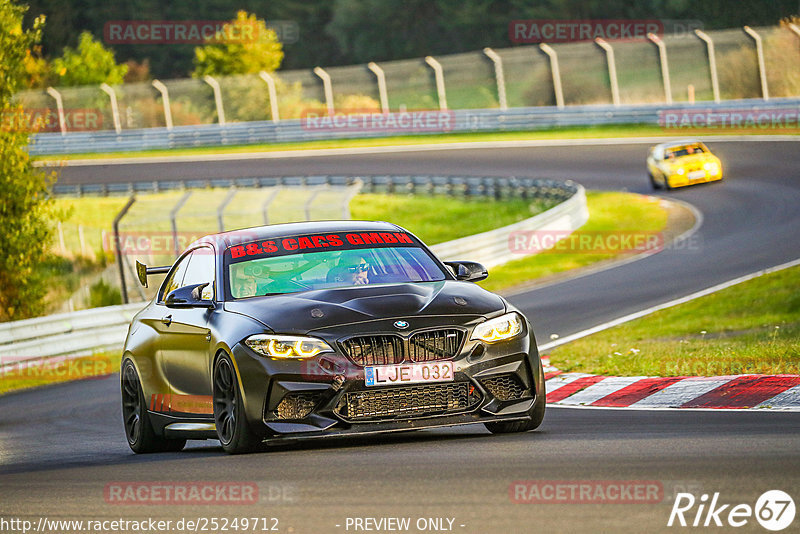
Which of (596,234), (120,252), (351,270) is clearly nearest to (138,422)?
(351,270)

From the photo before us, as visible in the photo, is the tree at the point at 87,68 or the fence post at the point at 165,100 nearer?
the fence post at the point at 165,100

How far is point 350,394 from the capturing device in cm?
754

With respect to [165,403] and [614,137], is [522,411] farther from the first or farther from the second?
[614,137]

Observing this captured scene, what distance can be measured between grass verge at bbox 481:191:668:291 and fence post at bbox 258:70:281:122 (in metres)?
21.9

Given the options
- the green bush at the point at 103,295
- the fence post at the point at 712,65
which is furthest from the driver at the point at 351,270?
the fence post at the point at 712,65

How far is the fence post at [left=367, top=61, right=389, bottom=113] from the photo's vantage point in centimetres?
5406

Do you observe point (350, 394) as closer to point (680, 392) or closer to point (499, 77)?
point (680, 392)

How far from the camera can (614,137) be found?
45625 mm

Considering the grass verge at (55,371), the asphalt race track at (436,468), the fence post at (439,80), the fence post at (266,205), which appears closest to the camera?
the asphalt race track at (436,468)

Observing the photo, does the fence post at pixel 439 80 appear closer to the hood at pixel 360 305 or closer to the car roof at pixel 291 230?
the car roof at pixel 291 230

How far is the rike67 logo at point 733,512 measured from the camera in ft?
16.4

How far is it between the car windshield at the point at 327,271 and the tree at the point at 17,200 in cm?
1501

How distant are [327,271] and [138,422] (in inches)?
82.2

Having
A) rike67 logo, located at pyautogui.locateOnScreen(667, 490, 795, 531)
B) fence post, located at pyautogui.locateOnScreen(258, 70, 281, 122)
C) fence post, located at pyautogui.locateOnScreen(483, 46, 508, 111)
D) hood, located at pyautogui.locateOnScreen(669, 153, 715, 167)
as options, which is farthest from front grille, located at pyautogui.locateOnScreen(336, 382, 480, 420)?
fence post, located at pyautogui.locateOnScreen(258, 70, 281, 122)
